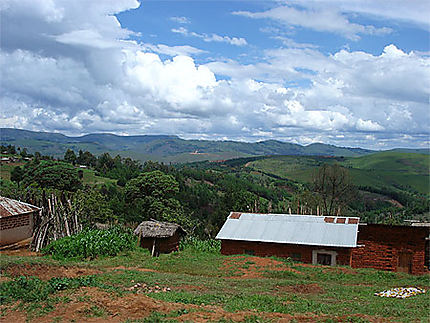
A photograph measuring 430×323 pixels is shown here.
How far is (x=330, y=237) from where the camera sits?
22844 mm

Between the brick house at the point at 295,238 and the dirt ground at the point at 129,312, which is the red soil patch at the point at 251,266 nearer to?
the brick house at the point at 295,238

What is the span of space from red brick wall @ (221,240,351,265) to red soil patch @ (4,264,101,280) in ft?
36.4

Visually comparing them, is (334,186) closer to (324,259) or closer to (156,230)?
(324,259)

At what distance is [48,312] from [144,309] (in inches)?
88.8

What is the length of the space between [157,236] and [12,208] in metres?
8.18

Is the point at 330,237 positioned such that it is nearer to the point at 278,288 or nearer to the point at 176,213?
the point at 278,288

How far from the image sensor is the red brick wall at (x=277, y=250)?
72.4 feet

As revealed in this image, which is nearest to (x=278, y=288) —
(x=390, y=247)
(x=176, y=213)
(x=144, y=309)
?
(x=144, y=309)

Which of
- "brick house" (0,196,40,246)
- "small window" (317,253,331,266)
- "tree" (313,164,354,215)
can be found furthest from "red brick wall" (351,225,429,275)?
"tree" (313,164,354,215)

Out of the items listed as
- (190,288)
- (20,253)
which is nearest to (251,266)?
(190,288)

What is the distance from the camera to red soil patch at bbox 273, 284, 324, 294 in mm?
14016

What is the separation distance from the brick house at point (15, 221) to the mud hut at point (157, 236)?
6081 mm

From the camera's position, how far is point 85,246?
20.7 metres

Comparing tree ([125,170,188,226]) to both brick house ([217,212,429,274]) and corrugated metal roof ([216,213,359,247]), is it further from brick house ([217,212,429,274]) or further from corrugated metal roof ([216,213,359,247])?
brick house ([217,212,429,274])
